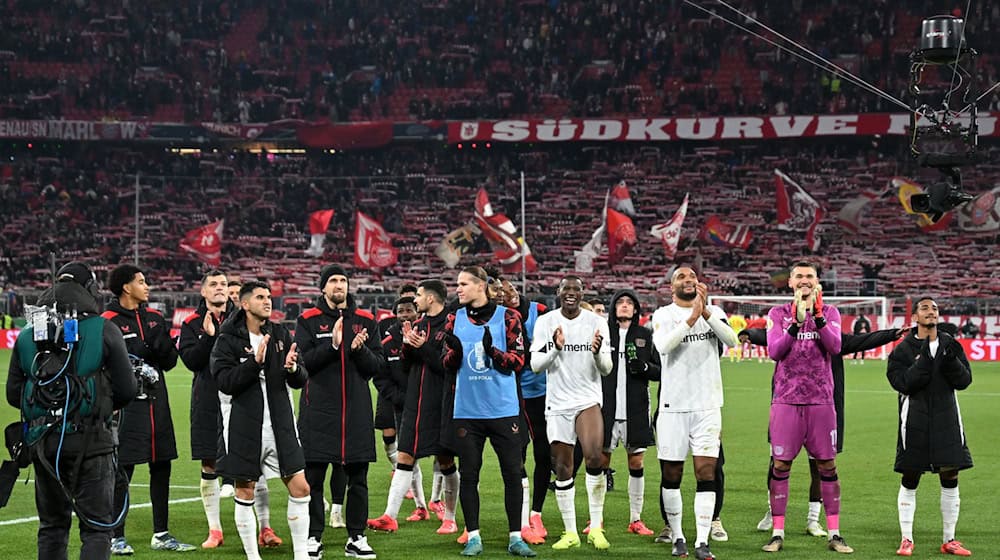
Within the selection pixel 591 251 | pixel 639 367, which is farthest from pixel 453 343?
pixel 591 251

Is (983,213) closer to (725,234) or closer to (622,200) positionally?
(725,234)

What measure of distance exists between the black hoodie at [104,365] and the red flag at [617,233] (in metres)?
37.1

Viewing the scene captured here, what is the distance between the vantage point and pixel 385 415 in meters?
13.4

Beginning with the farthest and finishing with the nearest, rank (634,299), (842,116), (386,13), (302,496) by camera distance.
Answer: (386,13)
(842,116)
(634,299)
(302,496)

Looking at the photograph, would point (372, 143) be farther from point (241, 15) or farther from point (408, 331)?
point (408, 331)

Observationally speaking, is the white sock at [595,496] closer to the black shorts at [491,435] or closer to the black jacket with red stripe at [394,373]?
the black shorts at [491,435]

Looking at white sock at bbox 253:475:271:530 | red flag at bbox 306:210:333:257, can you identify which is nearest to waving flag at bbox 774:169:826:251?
red flag at bbox 306:210:333:257

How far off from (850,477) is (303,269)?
38.0 metres

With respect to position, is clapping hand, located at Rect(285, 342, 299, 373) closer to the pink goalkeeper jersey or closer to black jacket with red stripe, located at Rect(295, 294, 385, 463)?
black jacket with red stripe, located at Rect(295, 294, 385, 463)

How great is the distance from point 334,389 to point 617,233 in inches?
1372

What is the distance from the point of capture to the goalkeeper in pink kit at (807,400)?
10.7 metres

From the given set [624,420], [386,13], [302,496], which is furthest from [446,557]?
[386,13]

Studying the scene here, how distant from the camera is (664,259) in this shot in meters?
49.3

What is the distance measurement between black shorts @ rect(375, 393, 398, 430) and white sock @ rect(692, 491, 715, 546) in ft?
13.4
